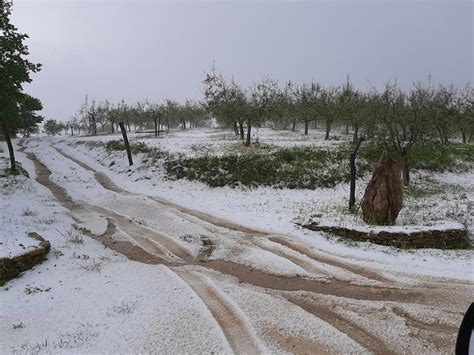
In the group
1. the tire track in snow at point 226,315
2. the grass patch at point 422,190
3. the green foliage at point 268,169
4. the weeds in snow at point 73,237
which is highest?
the green foliage at point 268,169

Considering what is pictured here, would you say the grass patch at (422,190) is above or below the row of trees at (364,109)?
below

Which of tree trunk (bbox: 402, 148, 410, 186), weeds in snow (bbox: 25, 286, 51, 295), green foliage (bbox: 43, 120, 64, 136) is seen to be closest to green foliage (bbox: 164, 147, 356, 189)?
tree trunk (bbox: 402, 148, 410, 186)

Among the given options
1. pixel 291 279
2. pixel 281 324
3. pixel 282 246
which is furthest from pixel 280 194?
pixel 281 324

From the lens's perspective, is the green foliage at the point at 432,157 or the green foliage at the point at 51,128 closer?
the green foliage at the point at 432,157

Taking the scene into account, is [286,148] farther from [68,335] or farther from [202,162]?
[68,335]

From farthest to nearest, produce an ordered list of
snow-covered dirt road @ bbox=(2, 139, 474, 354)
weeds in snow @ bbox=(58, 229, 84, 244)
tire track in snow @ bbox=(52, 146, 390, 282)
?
weeds in snow @ bbox=(58, 229, 84, 244), tire track in snow @ bbox=(52, 146, 390, 282), snow-covered dirt road @ bbox=(2, 139, 474, 354)

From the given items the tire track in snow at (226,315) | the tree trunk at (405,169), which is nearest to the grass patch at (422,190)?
the tree trunk at (405,169)

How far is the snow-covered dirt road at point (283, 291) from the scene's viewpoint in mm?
6113

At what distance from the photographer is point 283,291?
26.6ft

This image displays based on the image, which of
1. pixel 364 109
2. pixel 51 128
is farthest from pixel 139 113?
pixel 364 109

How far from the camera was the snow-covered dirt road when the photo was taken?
611cm

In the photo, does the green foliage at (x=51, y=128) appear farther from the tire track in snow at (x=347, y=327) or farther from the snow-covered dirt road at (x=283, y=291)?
the tire track in snow at (x=347, y=327)

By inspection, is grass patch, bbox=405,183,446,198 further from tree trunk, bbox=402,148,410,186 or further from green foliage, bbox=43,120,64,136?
green foliage, bbox=43,120,64,136

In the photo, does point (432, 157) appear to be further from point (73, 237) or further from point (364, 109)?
point (73, 237)
